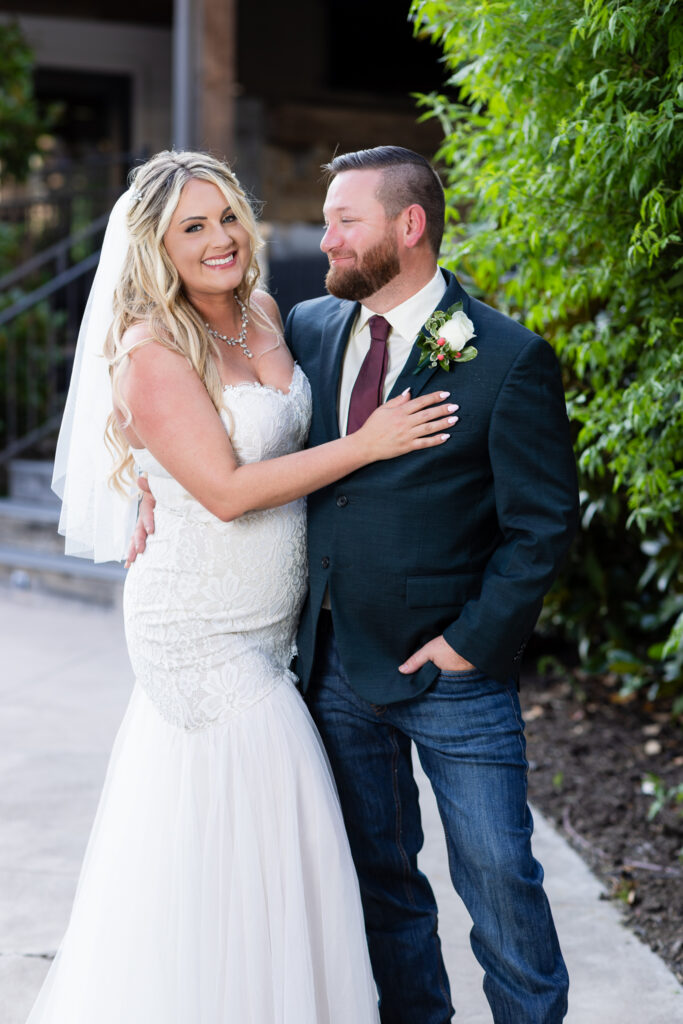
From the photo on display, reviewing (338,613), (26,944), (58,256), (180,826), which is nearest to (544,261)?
(338,613)

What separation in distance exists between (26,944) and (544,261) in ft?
8.19

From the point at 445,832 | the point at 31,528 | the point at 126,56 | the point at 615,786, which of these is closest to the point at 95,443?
the point at 445,832

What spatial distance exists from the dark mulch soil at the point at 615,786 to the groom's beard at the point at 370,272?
2007 millimetres

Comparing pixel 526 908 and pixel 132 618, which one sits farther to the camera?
pixel 132 618

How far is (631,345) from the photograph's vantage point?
3.22m

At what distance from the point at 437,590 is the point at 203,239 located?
91cm

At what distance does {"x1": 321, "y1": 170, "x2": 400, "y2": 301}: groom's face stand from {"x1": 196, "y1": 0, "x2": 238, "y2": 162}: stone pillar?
5.78 meters

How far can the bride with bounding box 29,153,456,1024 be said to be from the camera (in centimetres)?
234

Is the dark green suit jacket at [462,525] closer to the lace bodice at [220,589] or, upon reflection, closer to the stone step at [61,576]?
the lace bodice at [220,589]

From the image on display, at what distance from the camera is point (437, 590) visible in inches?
92.3

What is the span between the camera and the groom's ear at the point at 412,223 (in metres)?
2.35

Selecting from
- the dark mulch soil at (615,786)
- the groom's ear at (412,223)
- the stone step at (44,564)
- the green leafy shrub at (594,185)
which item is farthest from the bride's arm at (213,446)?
the stone step at (44,564)

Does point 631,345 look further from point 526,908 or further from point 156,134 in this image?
point 156,134

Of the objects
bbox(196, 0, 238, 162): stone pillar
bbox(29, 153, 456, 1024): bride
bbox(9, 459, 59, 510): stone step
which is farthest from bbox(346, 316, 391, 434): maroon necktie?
bbox(196, 0, 238, 162): stone pillar
